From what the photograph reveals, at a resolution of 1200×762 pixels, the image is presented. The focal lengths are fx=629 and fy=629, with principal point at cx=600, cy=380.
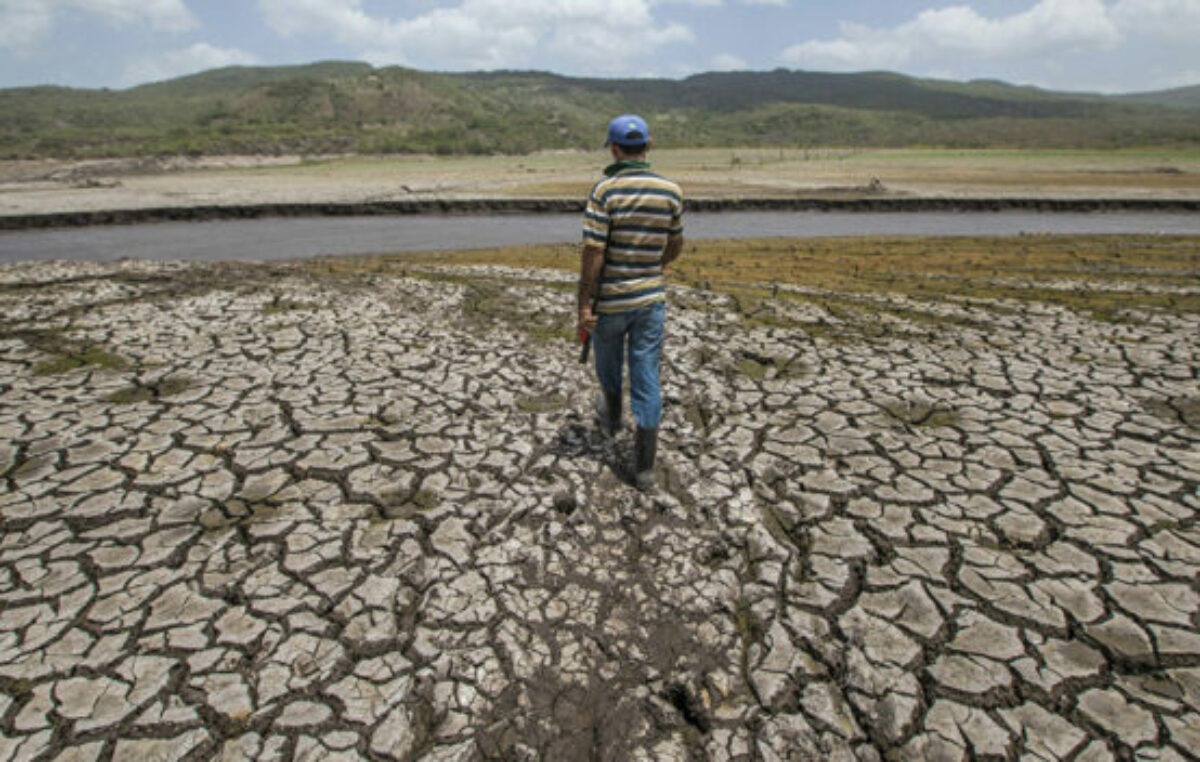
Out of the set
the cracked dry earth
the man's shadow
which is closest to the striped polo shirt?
the man's shadow

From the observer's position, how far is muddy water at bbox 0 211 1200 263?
15.2m

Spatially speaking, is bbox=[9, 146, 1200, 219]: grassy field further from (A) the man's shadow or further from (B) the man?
(B) the man

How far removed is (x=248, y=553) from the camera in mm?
3533

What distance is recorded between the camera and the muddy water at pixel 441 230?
599 inches

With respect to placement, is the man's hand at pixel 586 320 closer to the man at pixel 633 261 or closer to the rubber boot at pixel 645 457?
the man at pixel 633 261

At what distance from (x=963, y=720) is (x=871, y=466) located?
6.87 ft

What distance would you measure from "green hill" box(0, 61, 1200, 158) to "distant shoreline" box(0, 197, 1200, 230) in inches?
1636

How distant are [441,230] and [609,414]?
15.5 m

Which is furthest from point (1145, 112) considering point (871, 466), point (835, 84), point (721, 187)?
point (871, 466)

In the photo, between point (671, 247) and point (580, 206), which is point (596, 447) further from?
point (580, 206)

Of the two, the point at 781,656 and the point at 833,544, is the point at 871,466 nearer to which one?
the point at 833,544

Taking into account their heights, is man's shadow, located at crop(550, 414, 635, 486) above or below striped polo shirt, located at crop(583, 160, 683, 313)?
below

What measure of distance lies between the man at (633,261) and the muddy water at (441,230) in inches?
483

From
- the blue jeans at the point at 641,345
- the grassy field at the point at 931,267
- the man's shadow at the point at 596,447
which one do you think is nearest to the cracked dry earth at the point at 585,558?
the man's shadow at the point at 596,447
